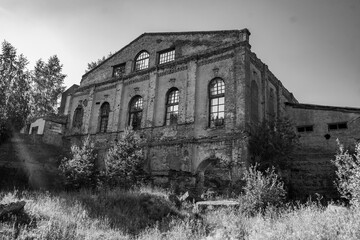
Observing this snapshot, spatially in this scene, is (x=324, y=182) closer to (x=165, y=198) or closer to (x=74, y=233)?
(x=165, y=198)

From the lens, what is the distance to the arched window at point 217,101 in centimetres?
1530

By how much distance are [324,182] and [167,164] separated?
8.76 meters

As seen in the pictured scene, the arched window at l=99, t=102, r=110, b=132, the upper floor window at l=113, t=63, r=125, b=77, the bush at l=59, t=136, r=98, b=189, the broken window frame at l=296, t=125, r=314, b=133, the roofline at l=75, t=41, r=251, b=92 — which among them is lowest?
the bush at l=59, t=136, r=98, b=189

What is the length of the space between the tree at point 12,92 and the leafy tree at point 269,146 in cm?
1422

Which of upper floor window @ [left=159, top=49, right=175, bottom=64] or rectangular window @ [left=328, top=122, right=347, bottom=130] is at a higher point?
upper floor window @ [left=159, top=49, right=175, bottom=64]

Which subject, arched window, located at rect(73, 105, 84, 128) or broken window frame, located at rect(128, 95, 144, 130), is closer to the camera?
broken window frame, located at rect(128, 95, 144, 130)

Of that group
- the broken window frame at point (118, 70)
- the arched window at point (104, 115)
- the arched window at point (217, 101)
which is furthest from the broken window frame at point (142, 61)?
the arched window at point (217, 101)

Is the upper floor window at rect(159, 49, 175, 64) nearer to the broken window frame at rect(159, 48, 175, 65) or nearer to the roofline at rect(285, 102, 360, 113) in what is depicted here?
the broken window frame at rect(159, 48, 175, 65)

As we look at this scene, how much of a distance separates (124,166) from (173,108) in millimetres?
4982

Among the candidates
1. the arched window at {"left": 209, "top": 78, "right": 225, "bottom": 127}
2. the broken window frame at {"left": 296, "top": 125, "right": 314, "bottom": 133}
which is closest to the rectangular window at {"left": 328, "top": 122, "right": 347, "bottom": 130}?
the broken window frame at {"left": 296, "top": 125, "right": 314, "bottom": 133}

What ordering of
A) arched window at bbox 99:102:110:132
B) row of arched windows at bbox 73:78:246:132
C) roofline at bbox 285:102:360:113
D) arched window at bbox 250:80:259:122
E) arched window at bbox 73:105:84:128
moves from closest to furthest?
arched window at bbox 250:80:259:122 → row of arched windows at bbox 73:78:246:132 → roofline at bbox 285:102:360:113 → arched window at bbox 99:102:110:132 → arched window at bbox 73:105:84:128

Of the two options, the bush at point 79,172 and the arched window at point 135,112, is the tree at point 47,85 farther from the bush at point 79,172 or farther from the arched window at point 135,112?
the bush at point 79,172

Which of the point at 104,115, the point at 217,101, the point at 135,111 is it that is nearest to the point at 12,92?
the point at 104,115

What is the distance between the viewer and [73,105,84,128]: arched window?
72.9 feet
